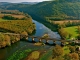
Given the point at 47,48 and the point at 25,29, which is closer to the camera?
the point at 47,48

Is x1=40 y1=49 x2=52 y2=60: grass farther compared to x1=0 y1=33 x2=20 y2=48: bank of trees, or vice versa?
x1=0 y1=33 x2=20 y2=48: bank of trees

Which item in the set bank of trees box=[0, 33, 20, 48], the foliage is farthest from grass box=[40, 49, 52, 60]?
bank of trees box=[0, 33, 20, 48]

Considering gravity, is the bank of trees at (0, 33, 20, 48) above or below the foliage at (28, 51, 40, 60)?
above

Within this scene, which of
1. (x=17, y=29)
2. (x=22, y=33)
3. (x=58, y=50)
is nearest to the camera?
(x=58, y=50)

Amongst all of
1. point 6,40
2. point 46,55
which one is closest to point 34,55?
point 46,55

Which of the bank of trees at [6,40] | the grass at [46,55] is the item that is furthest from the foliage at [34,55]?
the bank of trees at [6,40]

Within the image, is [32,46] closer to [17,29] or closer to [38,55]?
[38,55]

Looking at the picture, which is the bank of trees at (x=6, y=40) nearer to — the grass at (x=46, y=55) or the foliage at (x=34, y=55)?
the foliage at (x=34, y=55)

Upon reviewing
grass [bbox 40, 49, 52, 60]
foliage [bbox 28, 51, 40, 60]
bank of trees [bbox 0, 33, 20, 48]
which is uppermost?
bank of trees [bbox 0, 33, 20, 48]

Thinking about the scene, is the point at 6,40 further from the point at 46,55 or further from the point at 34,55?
the point at 46,55

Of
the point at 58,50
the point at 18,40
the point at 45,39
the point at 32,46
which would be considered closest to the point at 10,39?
the point at 18,40

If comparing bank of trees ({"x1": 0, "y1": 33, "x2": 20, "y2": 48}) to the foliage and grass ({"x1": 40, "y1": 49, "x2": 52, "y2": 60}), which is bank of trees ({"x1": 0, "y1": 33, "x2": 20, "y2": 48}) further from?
grass ({"x1": 40, "y1": 49, "x2": 52, "y2": 60})
